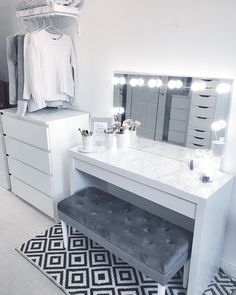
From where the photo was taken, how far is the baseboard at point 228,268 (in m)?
1.79

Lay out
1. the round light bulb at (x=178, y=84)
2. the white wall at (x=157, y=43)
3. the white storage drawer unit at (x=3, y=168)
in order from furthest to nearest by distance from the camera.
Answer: the white storage drawer unit at (x=3, y=168) < the round light bulb at (x=178, y=84) < the white wall at (x=157, y=43)

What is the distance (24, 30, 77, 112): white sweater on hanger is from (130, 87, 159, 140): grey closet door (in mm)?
697

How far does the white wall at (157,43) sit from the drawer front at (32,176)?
754mm

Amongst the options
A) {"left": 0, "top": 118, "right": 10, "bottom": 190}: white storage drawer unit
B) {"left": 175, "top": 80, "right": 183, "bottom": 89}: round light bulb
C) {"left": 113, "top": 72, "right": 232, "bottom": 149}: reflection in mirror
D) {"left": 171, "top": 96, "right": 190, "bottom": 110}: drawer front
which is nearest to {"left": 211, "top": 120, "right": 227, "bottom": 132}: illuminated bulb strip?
{"left": 113, "top": 72, "right": 232, "bottom": 149}: reflection in mirror

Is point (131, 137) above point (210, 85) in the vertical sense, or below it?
below

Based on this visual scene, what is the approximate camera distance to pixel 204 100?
1.70 meters

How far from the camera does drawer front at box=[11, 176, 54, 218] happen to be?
235 centimetres

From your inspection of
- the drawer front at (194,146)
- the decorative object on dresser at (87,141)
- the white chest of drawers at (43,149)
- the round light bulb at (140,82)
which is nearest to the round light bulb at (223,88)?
the drawer front at (194,146)

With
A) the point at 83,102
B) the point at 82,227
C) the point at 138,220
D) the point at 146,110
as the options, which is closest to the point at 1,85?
the point at 83,102

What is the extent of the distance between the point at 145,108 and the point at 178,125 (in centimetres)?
31

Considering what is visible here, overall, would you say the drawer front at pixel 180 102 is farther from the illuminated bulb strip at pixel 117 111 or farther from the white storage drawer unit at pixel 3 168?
the white storage drawer unit at pixel 3 168

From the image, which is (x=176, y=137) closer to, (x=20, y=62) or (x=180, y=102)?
(x=180, y=102)

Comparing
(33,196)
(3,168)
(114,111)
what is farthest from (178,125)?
(3,168)

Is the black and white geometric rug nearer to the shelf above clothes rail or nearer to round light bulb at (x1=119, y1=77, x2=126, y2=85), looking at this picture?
round light bulb at (x1=119, y1=77, x2=126, y2=85)
